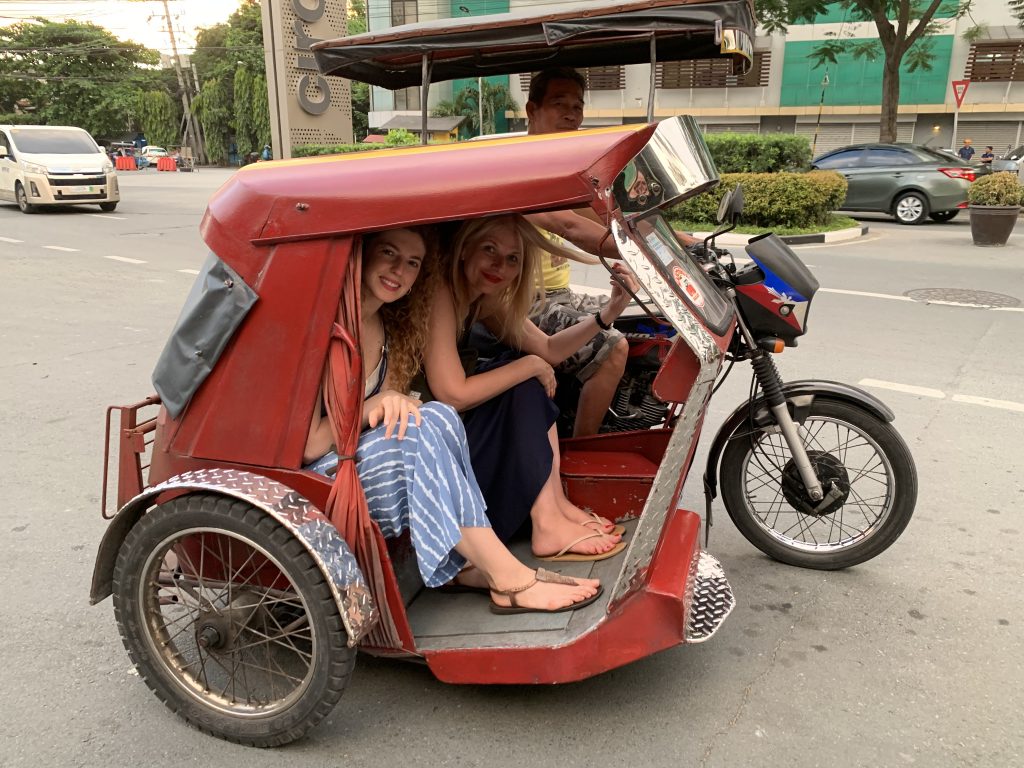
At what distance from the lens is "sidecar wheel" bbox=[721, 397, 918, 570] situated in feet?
9.55

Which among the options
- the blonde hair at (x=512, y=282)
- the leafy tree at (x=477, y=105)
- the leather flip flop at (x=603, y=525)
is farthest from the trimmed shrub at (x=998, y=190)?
the leafy tree at (x=477, y=105)

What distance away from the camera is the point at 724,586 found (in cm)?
251

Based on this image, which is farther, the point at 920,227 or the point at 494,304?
the point at 920,227

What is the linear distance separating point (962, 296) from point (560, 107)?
6.01 m

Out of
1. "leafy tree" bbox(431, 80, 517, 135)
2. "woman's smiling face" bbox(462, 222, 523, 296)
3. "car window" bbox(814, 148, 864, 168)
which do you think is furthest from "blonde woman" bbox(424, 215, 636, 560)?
"leafy tree" bbox(431, 80, 517, 135)

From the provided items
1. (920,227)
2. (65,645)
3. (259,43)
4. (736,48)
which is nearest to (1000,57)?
(920,227)

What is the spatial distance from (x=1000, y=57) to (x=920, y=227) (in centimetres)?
2003

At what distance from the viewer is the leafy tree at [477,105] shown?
36875 millimetres

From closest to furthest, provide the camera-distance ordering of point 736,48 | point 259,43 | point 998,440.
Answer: point 736,48 → point 998,440 → point 259,43

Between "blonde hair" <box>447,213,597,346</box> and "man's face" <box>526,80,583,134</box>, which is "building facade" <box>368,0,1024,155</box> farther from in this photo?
"blonde hair" <box>447,213,597,346</box>

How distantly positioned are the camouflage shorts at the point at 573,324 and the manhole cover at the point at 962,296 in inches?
224

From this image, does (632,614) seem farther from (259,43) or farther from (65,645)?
(259,43)

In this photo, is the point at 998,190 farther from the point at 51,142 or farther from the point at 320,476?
the point at 51,142

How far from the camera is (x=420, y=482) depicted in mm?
2184
